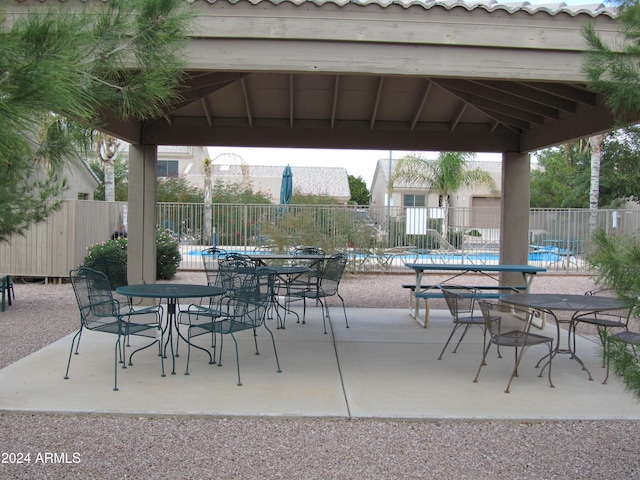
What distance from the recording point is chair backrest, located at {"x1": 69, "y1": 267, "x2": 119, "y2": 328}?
19.6 feet

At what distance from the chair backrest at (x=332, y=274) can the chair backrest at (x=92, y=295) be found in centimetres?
330

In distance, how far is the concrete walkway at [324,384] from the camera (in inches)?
202

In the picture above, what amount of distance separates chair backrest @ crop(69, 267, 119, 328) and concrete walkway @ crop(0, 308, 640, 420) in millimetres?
572

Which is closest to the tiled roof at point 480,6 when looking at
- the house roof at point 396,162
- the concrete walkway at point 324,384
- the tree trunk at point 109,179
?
the concrete walkway at point 324,384

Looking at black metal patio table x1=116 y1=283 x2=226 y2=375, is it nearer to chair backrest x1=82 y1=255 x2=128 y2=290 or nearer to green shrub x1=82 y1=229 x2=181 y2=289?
chair backrest x1=82 y1=255 x2=128 y2=290

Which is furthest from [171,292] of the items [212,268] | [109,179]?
[109,179]

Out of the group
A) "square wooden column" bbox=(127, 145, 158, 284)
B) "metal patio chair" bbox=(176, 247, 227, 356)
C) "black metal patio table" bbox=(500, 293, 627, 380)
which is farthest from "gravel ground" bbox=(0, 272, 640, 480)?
"square wooden column" bbox=(127, 145, 158, 284)

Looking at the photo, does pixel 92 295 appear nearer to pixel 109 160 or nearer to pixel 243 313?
pixel 243 313

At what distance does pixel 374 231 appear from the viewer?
55.5ft

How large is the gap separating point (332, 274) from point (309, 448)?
15.0ft

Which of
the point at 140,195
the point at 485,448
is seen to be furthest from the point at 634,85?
the point at 140,195

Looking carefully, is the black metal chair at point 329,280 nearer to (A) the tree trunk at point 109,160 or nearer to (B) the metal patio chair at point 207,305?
(B) the metal patio chair at point 207,305

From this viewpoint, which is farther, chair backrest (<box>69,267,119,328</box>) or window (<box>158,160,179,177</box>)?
window (<box>158,160,179,177</box>)

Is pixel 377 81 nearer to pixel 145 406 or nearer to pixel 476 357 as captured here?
pixel 476 357
